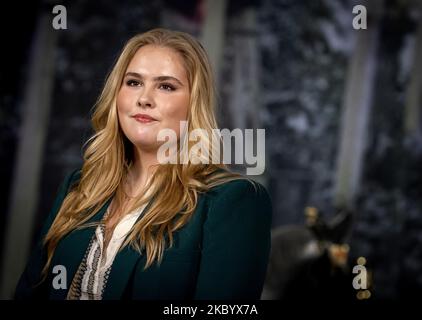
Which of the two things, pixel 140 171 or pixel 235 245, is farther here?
pixel 140 171

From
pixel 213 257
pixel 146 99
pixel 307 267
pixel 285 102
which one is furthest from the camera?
pixel 285 102

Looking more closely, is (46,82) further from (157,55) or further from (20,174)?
(157,55)

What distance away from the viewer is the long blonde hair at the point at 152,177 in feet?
3.50

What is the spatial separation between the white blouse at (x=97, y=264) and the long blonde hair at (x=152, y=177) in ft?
0.13

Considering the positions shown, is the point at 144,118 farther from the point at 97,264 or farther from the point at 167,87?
the point at 97,264

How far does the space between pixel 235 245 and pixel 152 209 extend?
18cm

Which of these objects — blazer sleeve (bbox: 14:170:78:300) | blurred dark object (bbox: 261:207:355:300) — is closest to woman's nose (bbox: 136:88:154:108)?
blazer sleeve (bbox: 14:170:78:300)

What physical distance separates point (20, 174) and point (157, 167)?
7.53 ft

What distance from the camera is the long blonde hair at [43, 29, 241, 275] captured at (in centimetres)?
107

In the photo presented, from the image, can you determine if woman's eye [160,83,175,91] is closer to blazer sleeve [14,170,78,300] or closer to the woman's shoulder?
the woman's shoulder

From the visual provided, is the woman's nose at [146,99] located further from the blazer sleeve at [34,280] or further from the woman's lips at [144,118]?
the blazer sleeve at [34,280]

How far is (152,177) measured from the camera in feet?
3.84

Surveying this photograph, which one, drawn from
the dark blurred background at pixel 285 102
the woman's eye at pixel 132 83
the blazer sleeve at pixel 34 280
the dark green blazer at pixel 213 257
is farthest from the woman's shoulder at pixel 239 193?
the dark blurred background at pixel 285 102

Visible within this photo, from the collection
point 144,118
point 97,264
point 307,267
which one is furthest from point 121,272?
point 307,267
